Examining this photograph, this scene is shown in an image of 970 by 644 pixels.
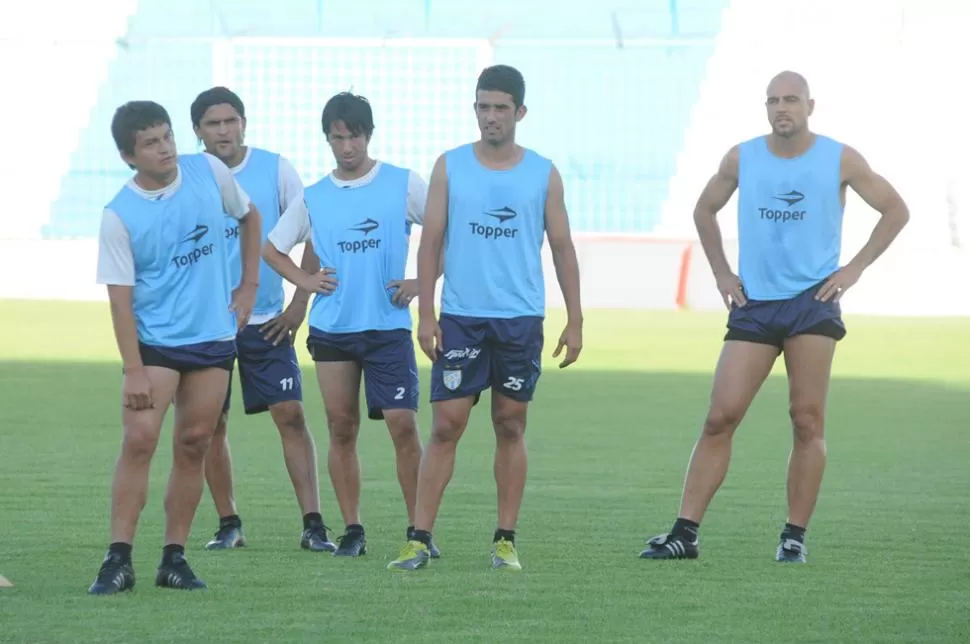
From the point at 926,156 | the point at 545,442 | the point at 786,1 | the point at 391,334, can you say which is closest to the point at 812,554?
the point at 391,334

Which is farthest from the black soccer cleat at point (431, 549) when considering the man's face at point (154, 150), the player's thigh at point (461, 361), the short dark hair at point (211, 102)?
the short dark hair at point (211, 102)

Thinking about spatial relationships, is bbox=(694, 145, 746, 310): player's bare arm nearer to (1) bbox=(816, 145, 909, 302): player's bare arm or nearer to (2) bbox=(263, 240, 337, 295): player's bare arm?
(1) bbox=(816, 145, 909, 302): player's bare arm

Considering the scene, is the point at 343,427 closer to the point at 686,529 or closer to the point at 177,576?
the point at 177,576

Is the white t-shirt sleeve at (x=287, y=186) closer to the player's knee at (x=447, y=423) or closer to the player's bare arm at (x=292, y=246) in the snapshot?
the player's bare arm at (x=292, y=246)

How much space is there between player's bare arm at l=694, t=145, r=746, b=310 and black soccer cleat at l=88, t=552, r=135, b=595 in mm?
2578

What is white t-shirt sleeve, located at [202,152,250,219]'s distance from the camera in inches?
246

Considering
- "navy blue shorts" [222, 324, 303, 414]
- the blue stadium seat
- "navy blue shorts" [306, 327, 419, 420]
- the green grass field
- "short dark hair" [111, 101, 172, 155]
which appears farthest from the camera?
the blue stadium seat

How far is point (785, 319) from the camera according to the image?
275 inches

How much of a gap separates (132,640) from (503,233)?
2.23 metres

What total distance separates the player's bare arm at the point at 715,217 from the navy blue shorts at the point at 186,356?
2083 mm

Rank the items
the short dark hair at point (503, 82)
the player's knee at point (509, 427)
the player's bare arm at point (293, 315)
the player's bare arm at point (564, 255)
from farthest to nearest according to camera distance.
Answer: the player's bare arm at point (293, 315) → the player's knee at point (509, 427) → the player's bare arm at point (564, 255) → the short dark hair at point (503, 82)

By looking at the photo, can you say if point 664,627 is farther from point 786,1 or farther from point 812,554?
point 786,1

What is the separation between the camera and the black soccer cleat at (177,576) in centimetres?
601

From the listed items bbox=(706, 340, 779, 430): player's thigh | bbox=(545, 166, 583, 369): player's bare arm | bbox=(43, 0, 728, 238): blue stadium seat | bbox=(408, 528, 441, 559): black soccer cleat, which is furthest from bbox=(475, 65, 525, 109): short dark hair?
bbox=(43, 0, 728, 238): blue stadium seat
